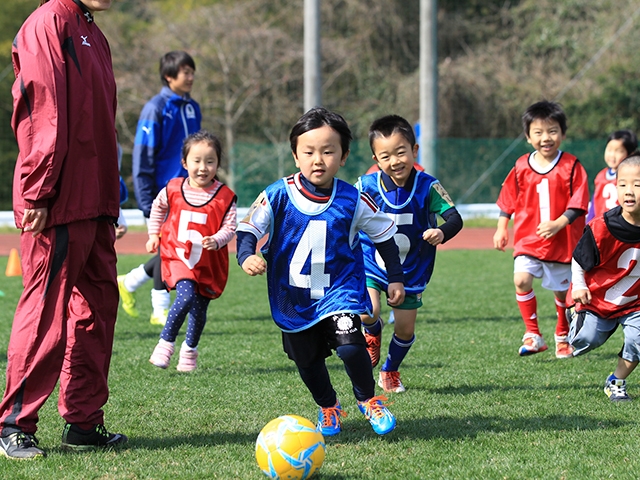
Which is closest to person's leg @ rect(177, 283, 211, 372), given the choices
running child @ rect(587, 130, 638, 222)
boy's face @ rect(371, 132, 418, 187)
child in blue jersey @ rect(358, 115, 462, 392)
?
child in blue jersey @ rect(358, 115, 462, 392)

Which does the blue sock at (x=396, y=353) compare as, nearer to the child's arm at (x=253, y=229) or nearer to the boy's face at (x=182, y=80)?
the child's arm at (x=253, y=229)

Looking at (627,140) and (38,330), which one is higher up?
(627,140)

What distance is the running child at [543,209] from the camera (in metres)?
6.22

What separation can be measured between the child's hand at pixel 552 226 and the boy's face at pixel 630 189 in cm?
121

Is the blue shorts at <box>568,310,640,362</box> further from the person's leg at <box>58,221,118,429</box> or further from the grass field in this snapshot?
the person's leg at <box>58,221,118,429</box>

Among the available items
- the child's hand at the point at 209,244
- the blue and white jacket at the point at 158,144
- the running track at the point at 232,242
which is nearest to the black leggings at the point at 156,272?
the blue and white jacket at the point at 158,144

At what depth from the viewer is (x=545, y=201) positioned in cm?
641

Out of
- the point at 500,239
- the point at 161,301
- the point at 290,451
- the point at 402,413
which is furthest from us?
the point at 161,301

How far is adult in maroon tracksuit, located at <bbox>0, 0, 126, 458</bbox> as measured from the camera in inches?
145

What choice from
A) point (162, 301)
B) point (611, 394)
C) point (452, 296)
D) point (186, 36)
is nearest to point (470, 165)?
point (186, 36)

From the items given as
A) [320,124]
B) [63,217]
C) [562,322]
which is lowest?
[562,322]

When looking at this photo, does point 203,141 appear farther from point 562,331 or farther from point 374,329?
point 562,331

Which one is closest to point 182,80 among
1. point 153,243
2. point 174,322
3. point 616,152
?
point 153,243

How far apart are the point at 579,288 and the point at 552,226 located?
3.98ft
